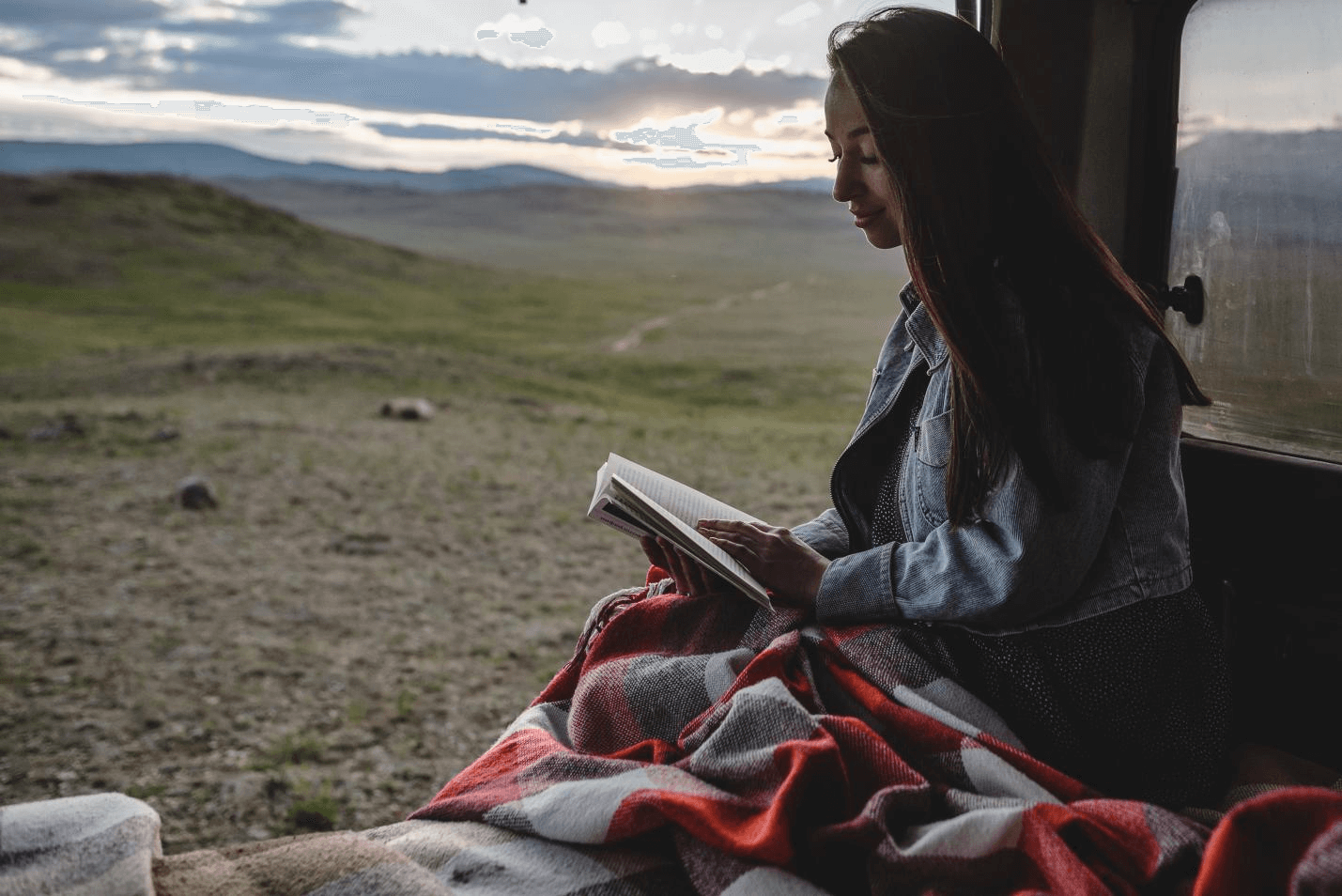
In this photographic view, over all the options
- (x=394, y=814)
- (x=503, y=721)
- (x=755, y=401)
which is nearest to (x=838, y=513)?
(x=394, y=814)

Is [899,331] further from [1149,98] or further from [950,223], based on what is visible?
[1149,98]

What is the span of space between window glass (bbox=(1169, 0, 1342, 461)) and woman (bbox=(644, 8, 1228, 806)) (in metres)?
0.83

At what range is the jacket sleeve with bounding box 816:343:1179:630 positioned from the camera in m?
1.51

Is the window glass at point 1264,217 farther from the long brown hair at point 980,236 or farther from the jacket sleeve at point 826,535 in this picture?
Answer: the jacket sleeve at point 826,535

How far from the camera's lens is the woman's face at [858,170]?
172 cm

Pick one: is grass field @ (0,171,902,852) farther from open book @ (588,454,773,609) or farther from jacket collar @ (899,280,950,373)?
jacket collar @ (899,280,950,373)

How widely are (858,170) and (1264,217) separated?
125 centimetres

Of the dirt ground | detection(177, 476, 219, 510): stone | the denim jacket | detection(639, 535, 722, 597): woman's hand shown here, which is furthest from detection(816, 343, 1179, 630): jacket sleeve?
detection(177, 476, 219, 510): stone

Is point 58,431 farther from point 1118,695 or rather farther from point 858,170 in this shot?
point 1118,695

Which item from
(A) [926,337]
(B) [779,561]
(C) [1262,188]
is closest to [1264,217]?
(C) [1262,188]

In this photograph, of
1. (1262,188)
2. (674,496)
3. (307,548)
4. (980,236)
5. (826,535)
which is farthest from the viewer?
(307,548)

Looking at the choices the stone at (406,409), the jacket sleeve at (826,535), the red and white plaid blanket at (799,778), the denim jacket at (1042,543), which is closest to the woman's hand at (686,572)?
the red and white plaid blanket at (799,778)

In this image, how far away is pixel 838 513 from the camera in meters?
2.18

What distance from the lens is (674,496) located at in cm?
201
